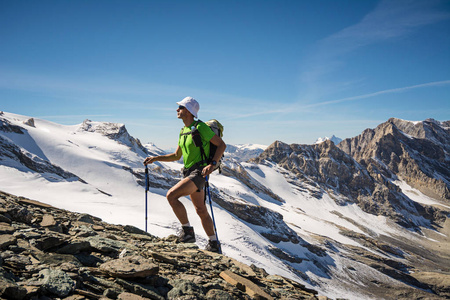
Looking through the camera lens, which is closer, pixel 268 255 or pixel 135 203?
pixel 135 203

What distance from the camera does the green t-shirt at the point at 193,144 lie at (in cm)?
702

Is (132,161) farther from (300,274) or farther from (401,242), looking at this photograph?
(401,242)

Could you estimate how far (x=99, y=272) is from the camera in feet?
14.7

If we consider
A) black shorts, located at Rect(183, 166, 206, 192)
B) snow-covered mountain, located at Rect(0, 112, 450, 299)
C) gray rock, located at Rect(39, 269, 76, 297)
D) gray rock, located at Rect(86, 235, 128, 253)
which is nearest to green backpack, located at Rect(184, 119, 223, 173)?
black shorts, located at Rect(183, 166, 206, 192)

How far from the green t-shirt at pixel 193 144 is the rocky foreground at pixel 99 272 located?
2.46 metres

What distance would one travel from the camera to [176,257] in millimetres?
6324

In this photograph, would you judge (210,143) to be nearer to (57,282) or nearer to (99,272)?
(99,272)

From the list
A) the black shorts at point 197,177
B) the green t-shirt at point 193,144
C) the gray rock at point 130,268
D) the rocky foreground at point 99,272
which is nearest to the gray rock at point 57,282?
the rocky foreground at point 99,272

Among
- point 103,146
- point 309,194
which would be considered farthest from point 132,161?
point 309,194

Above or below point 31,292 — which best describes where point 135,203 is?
below

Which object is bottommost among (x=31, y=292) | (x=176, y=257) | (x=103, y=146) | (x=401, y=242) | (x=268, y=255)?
(x=401, y=242)

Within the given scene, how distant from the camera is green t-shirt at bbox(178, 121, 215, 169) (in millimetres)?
7020

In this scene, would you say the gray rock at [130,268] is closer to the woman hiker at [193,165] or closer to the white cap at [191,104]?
the woman hiker at [193,165]

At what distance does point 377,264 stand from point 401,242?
77144 millimetres
